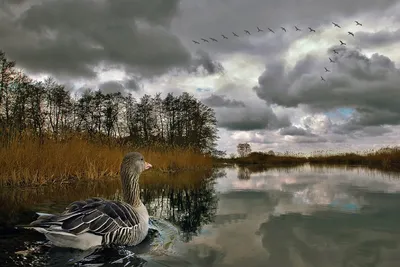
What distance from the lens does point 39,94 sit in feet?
81.2

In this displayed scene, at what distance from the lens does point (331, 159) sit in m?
44.5

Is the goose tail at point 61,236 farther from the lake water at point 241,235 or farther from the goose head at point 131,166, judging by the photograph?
the goose head at point 131,166

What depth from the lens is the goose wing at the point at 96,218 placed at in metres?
3.61

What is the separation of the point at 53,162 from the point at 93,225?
346 inches

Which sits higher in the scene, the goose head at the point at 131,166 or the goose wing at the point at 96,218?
the goose head at the point at 131,166

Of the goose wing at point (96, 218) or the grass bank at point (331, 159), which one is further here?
the grass bank at point (331, 159)

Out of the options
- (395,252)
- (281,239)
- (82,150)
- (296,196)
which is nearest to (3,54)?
(82,150)

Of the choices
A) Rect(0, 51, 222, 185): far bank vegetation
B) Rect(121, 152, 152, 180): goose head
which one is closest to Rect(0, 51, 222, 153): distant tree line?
Rect(0, 51, 222, 185): far bank vegetation

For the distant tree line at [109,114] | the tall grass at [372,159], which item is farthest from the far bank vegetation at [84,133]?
the tall grass at [372,159]

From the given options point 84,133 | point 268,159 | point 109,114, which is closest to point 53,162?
point 84,133

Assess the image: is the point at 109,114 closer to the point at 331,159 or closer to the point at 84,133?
the point at 84,133

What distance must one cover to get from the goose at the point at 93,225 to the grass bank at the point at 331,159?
97.2 feet

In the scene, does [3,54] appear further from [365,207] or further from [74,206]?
[365,207]

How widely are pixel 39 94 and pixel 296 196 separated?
884 inches
